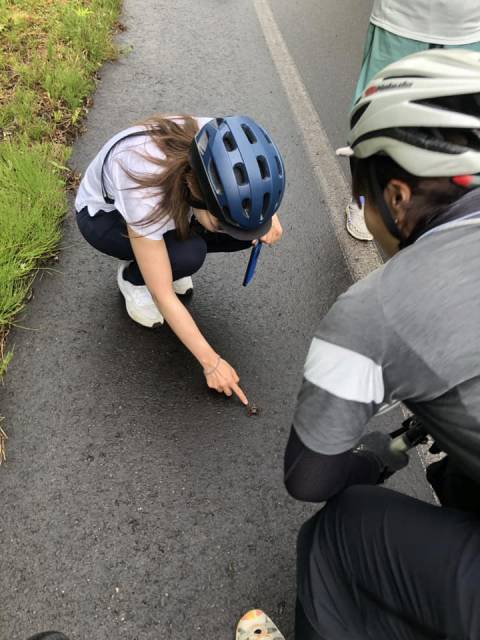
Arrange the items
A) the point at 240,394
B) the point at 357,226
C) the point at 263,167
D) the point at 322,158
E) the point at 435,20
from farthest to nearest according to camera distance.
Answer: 1. the point at 322,158
2. the point at 357,226
3. the point at 435,20
4. the point at 240,394
5. the point at 263,167

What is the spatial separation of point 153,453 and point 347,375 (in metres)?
1.40

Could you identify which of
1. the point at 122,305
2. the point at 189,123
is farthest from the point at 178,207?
the point at 122,305

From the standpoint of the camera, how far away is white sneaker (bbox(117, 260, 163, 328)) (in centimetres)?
265

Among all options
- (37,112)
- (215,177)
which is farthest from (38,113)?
(215,177)

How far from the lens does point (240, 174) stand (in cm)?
190

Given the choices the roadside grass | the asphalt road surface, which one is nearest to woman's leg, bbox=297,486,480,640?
the asphalt road surface

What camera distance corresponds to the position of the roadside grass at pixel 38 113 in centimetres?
285

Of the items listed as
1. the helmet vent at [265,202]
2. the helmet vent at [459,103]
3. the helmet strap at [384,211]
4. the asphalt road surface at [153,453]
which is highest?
the helmet vent at [459,103]

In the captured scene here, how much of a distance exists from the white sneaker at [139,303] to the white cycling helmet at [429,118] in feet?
4.92

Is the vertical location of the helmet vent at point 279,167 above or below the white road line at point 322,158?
above

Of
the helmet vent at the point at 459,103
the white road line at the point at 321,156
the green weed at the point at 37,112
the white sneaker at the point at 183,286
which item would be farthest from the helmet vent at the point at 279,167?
the green weed at the point at 37,112

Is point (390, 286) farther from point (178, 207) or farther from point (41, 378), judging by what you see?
point (41, 378)

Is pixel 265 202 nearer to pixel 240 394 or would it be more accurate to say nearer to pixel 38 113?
pixel 240 394

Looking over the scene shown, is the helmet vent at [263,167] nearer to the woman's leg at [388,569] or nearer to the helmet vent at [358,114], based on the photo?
the helmet vent at [358,114]
